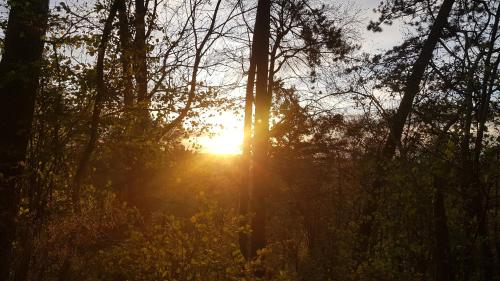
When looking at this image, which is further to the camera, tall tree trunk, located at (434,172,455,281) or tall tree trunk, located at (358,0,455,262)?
tall tree trunk, located at (358,0,455,262)

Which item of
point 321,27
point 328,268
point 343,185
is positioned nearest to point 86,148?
point 328,268

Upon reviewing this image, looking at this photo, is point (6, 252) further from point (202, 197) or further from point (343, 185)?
point (343, 185)

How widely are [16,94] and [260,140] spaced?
17.4 feet

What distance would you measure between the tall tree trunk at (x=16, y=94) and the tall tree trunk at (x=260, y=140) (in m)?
4.83

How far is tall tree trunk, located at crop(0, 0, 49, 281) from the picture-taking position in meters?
5.79

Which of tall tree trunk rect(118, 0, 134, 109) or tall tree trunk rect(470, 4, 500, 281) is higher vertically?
tall tree trunk rect(118, 0, 134, 109)

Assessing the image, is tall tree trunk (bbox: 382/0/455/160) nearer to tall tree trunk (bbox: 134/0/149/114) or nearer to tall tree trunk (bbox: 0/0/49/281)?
tall tree trunk (bbox: 134/0/149/114)

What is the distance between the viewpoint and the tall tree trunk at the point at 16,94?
5789 mm

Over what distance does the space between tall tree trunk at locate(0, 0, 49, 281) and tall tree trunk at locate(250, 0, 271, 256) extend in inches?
190

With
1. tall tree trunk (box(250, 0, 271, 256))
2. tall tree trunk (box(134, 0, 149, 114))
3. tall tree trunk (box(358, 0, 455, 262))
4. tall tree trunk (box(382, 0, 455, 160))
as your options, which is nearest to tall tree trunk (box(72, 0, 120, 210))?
tall tree trunk (box(134, 0, 149, 114))

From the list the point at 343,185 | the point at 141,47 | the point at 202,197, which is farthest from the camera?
the point at 343,185

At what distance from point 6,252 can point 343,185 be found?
546 inches

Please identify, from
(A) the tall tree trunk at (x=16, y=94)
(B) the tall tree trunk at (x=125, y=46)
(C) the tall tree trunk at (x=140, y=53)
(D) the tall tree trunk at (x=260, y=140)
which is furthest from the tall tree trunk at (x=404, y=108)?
(A) the tall tree trunk at (x=16, y=94)

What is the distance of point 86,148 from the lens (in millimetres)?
6602
